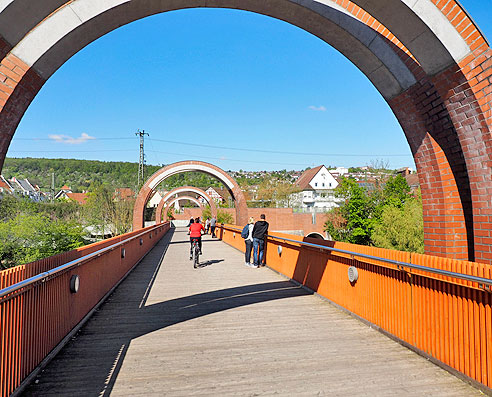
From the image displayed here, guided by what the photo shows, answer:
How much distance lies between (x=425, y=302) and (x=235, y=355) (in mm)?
2062

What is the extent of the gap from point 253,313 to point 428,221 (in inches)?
120

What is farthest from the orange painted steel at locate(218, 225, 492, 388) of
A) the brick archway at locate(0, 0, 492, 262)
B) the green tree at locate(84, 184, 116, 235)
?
the green tree at locate(84, 184, 116, 235)

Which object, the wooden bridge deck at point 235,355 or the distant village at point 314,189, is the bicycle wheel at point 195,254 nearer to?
the wooden bridge deck at point 235,355

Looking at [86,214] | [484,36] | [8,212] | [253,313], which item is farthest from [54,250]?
[484,36]

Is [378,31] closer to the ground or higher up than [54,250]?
higher up

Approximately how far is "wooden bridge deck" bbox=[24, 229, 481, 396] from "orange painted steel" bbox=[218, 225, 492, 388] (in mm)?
186

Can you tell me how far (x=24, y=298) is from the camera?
3537 millimetres

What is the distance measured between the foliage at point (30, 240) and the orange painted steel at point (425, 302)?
19.9 metres

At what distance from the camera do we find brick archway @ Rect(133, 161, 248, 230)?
2536 cm

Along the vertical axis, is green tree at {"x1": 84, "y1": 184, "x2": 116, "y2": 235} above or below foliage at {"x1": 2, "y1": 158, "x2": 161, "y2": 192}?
below

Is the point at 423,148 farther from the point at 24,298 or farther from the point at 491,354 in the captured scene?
the point at 24,298

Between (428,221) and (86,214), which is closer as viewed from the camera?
(428,221)

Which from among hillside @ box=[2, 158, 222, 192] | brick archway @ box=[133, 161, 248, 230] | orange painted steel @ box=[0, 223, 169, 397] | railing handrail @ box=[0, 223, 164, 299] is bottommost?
orange painted steel @ box=[0, 223, 169, 397]

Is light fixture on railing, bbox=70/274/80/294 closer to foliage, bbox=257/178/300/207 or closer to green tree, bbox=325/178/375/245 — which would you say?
green tree, bbox=325/178/375/245
